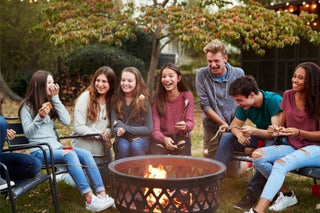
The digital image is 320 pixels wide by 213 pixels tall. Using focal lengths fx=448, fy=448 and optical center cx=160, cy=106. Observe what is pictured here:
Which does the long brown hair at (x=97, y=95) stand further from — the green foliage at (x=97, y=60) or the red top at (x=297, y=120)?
the green foliage at (x=97, y=60)

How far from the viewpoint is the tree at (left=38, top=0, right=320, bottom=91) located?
27.9 ft

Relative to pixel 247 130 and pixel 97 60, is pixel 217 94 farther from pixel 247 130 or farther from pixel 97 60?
pixel 97 60

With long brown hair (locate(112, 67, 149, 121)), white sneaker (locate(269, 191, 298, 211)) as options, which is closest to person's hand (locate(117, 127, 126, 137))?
long brown hair (locate(112, 67, 149, 121))

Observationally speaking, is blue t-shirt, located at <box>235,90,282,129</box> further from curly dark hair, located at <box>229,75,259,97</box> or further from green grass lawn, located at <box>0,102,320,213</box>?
green grass lawn, located at <box>0,102,320,213</box>

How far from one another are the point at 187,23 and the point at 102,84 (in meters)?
4.84

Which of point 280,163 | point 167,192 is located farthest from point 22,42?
point 167,192

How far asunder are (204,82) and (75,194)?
63.1 inches

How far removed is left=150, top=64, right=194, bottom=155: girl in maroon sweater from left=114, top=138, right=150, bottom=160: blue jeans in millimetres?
135

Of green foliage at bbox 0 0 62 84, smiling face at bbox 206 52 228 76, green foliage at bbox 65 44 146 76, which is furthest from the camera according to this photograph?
green foliage at bbox 0 0 62 84

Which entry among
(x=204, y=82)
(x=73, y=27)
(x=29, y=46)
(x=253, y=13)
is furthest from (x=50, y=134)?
(x=29, y=46)

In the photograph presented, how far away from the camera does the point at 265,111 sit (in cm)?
383

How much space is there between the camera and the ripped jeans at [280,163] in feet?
10.4

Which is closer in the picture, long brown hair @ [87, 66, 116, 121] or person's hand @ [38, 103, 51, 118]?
person's hand @ [38, 103, 51, 118]

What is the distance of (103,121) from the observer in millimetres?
4082
